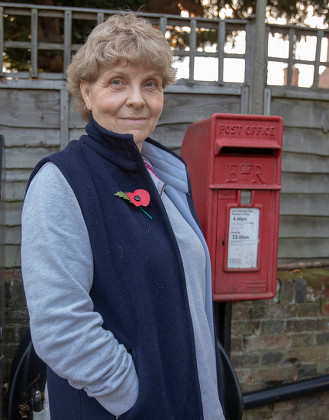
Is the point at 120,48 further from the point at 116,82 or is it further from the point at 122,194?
the point at 122,194

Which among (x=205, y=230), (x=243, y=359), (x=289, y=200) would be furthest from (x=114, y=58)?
(x=243, y=359)

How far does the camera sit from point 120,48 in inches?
51.8

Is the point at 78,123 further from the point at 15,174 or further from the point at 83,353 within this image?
the point at 83,353

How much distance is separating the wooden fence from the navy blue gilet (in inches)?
67.5

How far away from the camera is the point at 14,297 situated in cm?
290

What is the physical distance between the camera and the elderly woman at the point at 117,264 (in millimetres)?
1110

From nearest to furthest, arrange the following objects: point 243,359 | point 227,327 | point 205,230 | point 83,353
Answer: point 83,353, point 205,230, point 227,327, point 243,359

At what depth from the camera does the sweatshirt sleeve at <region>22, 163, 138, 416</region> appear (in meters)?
1.09

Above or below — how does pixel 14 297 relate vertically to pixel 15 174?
below

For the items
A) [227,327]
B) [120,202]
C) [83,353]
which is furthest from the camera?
[227,327]

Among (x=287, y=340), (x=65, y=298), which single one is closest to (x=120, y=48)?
(x=65, y=298)

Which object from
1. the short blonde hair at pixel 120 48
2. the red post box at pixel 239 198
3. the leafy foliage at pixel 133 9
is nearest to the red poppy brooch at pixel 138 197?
the short blonde hair at pixel 120 48

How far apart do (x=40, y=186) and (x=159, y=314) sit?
48 cm

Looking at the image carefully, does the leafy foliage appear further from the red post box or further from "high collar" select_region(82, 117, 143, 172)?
"high collar" select_region(82, 117, 143, 172)
